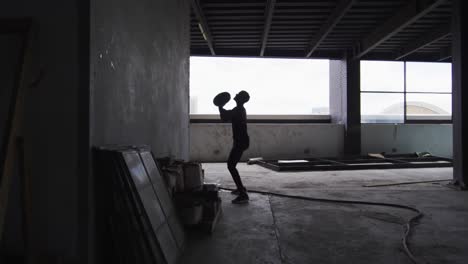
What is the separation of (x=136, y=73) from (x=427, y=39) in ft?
33.3

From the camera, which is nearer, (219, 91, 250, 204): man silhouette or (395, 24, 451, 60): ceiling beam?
→ (219, 91, 250, 204): man silhouette

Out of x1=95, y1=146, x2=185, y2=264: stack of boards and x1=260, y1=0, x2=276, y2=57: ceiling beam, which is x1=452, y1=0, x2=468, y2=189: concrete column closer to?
x1=260, y1=0, x2=276, y2=57: ceiling beam

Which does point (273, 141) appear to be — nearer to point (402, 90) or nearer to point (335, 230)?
point (402, 90)

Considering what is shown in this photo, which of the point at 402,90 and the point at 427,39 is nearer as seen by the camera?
the point at 427,39

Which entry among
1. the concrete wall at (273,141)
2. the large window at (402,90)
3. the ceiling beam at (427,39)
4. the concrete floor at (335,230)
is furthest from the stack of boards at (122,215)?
the large window at (402,90)

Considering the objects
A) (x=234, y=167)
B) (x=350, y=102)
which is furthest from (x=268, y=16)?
(x=350, y=102)

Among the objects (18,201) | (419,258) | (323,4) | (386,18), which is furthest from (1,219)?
(386,18)

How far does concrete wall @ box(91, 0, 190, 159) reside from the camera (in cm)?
232

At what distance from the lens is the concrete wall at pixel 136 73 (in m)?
2.32

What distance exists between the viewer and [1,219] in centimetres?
179

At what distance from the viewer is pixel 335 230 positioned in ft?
11.8

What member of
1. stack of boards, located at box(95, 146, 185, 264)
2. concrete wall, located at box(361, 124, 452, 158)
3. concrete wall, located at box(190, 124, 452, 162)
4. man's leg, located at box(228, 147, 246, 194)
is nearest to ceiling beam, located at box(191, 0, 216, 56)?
concrete wall, located at box(190, 124, 452, 162)

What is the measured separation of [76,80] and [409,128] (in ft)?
44.3

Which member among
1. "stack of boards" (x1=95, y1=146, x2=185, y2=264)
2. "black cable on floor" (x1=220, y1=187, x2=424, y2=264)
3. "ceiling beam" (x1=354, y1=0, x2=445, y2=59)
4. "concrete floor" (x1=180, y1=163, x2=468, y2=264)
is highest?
"ceiling beam" (x1=354, y1=0, x2=445, y2=59)
